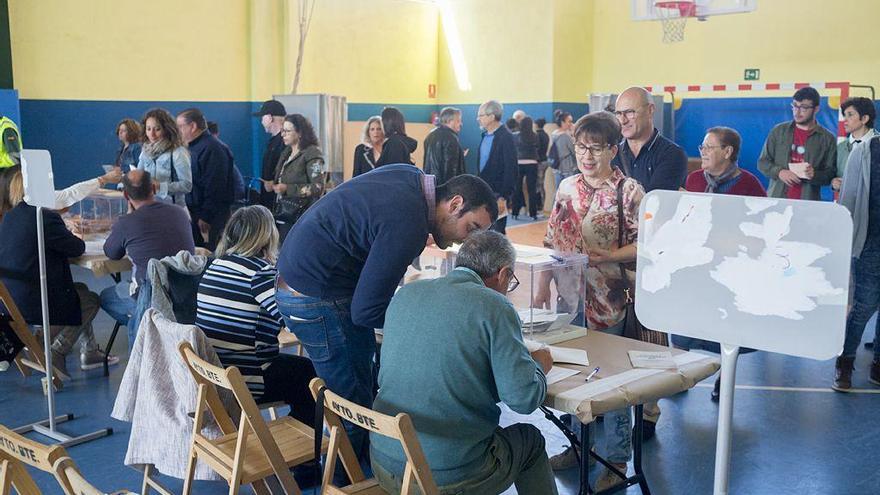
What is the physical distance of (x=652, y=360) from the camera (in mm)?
2906

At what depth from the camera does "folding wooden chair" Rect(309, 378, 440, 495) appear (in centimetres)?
216

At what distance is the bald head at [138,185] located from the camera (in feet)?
15.0

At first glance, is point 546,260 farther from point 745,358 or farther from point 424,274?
point 745,358

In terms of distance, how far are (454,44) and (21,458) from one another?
44.4 feet

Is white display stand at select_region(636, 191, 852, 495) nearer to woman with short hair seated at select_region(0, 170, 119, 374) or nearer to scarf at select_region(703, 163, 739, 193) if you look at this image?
scarf at select_region(703, 163, 739, 193)

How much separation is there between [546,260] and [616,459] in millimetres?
926

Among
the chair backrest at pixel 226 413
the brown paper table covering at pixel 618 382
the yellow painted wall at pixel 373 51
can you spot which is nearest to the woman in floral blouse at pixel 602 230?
the brown paper table covering at pixel 618 382

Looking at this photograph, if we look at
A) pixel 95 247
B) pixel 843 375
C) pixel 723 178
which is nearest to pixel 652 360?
pixel 723 178

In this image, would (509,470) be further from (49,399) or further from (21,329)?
(21,329)

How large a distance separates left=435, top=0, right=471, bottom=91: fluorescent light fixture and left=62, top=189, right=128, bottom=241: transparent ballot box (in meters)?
9.33

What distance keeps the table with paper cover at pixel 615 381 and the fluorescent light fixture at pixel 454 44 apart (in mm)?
11981

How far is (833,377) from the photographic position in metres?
5.07

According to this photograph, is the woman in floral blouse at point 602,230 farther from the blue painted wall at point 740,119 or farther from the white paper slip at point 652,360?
the blue painted wall at point 740,119

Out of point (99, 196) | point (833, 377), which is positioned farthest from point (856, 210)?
point (99, 196)
